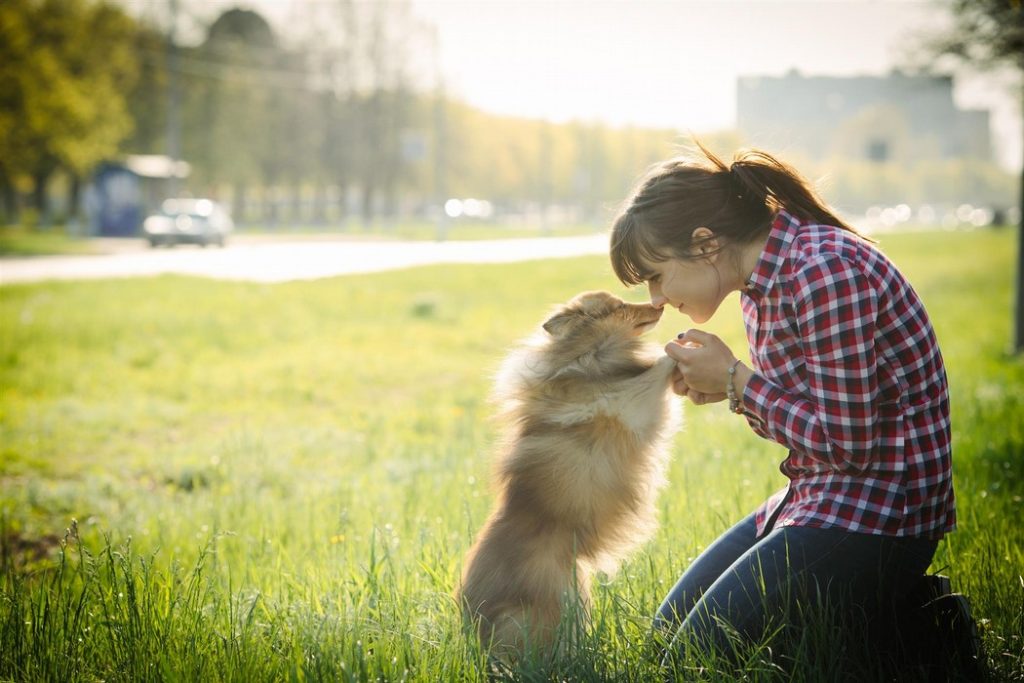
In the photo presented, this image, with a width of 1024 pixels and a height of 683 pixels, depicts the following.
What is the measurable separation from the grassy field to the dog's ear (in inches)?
8.7

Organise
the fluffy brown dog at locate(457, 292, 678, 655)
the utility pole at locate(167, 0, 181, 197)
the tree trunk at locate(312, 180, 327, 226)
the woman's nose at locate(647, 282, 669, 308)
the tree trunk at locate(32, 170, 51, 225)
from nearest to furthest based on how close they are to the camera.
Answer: the fluffy brown dog at locate(457, 292, 678, 655), the woman's nose at locate(647, 282, 669, 308), the utility pole at locate(167, 0, 181, 197), the tree trunk at locate(32, 170, 51, 225), the tree trunk at locate(312, 180, 327, 226)

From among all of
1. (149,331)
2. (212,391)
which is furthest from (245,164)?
(212,391)

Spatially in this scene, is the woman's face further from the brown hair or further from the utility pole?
the utility pole

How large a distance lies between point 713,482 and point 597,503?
2.25 metres

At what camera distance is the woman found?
8.97ft

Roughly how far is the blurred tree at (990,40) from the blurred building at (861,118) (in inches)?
33.0

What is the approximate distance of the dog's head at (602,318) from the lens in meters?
3.44

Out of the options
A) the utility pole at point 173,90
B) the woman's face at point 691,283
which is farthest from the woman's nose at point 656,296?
the utility pole at point 173,90

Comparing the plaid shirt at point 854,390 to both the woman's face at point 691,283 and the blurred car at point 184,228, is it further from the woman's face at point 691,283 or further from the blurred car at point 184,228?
the blurred car at point 184,228

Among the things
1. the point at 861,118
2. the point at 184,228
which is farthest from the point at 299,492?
the point at 861,118

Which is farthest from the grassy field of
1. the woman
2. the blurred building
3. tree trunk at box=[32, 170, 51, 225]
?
tree trunk at box=[32, 170, 51, 225]

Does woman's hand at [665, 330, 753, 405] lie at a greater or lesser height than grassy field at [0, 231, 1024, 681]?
greater

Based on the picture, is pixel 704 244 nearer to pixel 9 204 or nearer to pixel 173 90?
pixel 173 90

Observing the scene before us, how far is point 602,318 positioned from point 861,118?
88.9 metres
